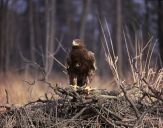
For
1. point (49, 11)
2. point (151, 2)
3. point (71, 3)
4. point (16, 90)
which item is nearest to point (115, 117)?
point (16, 90)

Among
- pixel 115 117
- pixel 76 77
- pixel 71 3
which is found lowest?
pixel 115 117

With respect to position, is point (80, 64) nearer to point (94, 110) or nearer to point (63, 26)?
point (94, 110)

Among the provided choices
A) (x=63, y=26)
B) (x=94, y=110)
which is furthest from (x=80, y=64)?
(x=63, y=26)

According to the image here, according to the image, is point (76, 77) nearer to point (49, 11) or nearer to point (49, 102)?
point (49, 102)

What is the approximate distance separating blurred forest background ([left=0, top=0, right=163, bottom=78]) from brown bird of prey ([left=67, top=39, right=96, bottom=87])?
655cm

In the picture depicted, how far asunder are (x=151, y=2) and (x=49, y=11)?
56.9ft

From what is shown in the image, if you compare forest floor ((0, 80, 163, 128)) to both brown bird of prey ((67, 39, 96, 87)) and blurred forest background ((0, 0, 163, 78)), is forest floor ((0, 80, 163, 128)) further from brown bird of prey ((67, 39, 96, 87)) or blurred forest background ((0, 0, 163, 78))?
blurred forest background ((0, 0, 163, 78))

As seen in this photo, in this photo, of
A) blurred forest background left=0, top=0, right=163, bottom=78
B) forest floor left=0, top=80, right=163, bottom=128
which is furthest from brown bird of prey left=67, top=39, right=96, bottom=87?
blurred forest background left=0, top=0, right=163, bottom=78

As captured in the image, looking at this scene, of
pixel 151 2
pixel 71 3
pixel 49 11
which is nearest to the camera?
pixel 49 11

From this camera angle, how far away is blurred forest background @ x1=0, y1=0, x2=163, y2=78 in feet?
75.4

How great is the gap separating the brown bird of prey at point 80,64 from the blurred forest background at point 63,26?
655 centimetres

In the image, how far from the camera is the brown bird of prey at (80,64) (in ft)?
24.3

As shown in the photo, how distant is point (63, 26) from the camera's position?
49.0 metres

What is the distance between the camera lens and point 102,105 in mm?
7164
